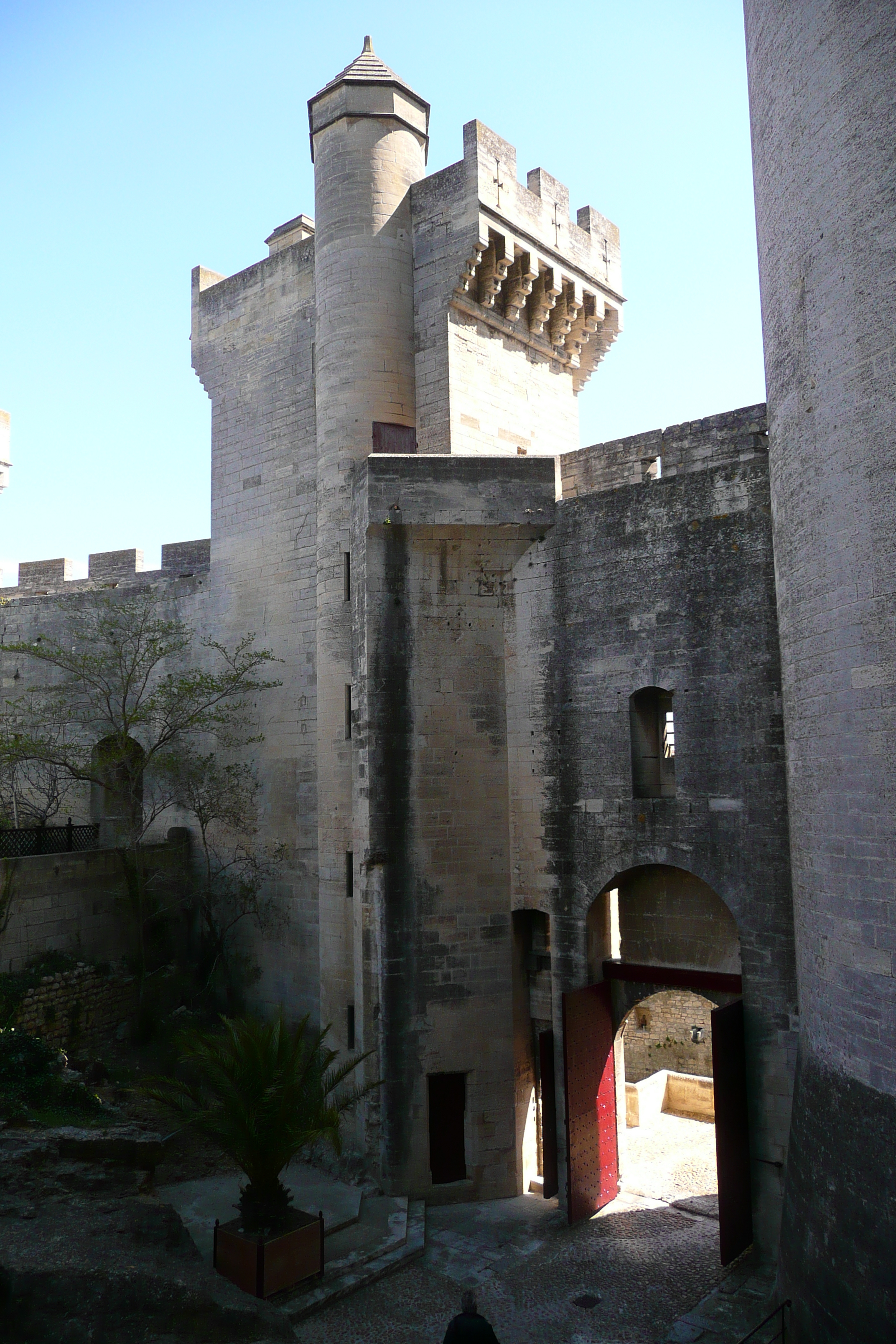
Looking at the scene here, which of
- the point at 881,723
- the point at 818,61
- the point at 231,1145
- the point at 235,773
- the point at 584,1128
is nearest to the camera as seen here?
Answer: the point at 881,723

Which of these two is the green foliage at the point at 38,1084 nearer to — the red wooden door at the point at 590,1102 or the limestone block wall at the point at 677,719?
the red wooden door at the point at 590,1102

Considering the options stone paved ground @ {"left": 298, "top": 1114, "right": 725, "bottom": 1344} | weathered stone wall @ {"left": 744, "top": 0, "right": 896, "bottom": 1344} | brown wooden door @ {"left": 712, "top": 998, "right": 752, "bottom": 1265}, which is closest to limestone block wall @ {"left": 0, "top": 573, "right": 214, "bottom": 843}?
stone paved ground @ {"left": 298, "top": 1114, "right": 725, "bottom": 1344}

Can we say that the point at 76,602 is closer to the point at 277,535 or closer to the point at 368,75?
the point at 277,535

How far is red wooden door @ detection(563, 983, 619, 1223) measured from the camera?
427 inches

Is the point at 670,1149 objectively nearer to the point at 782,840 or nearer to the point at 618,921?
the point at 618,921

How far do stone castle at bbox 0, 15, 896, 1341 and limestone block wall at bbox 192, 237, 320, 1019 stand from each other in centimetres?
8

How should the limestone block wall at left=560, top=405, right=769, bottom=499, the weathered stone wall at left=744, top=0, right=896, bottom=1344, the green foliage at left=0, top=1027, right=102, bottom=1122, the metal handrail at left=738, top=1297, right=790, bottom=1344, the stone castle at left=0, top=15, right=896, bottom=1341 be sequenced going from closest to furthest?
the weathered stone wall at left=744, top=0, right=896, bottom=1344, the metal handrail at left=738, top=1297, right=790, bottom=1344, the stone castle at left=0, top=15, right=896, bottom=1341, the green foliage at left=0, top=1027, right=102, bottom=1122, the limestone block wall at left=560, top=405, right=769, bottom=499

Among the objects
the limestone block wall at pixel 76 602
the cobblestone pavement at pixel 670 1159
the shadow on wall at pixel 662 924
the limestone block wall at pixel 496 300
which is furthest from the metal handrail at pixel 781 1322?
the limestone block wall at pixel 76 602

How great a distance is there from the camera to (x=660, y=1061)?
19375 millimetres

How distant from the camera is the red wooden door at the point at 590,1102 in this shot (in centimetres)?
1084

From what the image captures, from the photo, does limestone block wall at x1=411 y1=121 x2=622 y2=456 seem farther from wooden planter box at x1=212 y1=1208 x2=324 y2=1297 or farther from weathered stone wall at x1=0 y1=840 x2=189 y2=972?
wooden planter box at x1=212 y1=1208 x2=324 y2=1297

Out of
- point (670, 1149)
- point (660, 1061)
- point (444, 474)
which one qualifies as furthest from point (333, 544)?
point (660, 1061)

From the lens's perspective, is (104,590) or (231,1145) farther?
(104,590)

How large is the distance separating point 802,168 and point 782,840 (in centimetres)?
605
